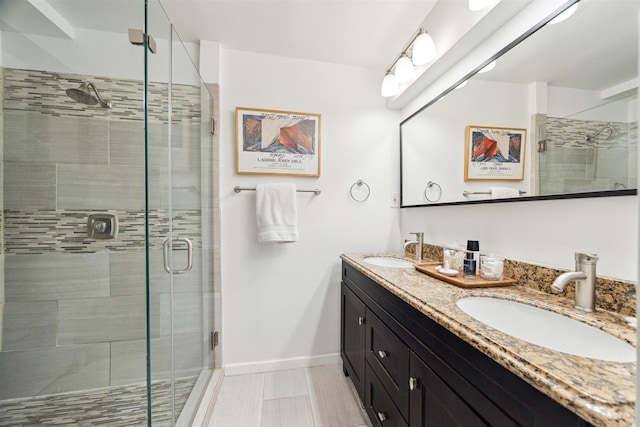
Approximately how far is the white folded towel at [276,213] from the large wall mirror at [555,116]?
1.02 meters

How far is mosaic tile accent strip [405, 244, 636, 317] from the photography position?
2.36 feet

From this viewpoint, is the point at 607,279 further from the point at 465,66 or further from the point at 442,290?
the point at 465,66

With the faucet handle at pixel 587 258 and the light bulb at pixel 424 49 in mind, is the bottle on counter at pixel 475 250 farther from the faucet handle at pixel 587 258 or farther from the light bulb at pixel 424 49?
the light bulb at pixel 424 49

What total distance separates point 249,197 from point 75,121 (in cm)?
103

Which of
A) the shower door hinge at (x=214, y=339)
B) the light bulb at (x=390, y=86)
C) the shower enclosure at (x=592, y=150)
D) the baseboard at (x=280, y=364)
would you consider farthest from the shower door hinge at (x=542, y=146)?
the shower door hinge at (x=214, y=339)

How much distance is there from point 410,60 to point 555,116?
94 cm

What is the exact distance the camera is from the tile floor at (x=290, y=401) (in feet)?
4.45

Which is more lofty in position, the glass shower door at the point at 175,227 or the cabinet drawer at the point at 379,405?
the glass shower door at the point at 175,227

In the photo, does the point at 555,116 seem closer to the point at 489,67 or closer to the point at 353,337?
Result: the point at 489,67

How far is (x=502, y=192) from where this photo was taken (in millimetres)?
1137

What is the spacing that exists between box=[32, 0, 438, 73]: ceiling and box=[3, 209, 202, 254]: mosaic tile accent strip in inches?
36.5

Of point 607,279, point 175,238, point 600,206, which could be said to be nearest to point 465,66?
point 600,206

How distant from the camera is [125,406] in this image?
1258 millimetres

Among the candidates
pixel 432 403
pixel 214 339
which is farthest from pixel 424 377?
pixel 214 339
